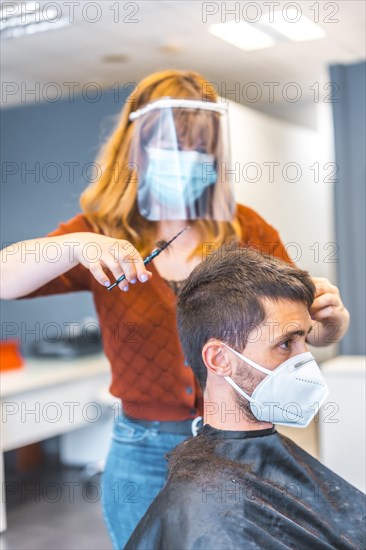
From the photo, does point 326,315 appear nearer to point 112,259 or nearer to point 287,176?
point 112,259

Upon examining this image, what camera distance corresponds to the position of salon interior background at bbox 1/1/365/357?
205 cm

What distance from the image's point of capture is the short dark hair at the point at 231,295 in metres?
1.50

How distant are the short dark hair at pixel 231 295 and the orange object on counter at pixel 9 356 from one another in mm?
2597

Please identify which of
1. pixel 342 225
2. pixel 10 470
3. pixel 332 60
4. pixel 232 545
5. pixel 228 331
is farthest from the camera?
pixel 10 470

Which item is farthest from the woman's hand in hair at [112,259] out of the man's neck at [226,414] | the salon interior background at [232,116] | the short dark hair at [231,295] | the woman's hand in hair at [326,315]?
the salon interior background at [232,116]

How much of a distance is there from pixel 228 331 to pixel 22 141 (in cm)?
157

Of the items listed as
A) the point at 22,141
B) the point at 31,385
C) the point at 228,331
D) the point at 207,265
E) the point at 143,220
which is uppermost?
the point at 22,141

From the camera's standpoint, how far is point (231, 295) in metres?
1.51

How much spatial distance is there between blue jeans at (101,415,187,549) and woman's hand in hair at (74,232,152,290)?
437 millimetres

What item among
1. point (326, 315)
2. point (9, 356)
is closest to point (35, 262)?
point (326, 315)

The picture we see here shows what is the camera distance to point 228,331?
1.51m

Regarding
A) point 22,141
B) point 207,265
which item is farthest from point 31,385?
point 207,265

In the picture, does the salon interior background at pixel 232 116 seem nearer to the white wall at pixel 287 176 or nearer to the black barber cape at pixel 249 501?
the white wall at pixel 287 176

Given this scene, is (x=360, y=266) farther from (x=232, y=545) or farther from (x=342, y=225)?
(x=232, y=545)
